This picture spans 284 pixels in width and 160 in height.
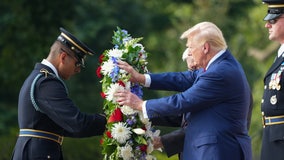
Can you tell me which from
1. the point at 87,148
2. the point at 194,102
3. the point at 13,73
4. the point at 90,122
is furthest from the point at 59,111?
the point at 13,73

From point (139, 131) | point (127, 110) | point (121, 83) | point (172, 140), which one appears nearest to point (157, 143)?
point (172, 140)

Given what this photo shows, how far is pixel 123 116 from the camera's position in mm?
7090

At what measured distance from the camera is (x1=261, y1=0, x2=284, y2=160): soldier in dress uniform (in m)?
7.16

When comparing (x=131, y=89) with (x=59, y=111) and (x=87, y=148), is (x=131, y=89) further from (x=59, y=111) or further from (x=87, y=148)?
(x=87, y=148)

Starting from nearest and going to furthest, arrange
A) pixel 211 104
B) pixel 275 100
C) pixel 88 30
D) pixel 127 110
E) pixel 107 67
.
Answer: pixel 211 104 < pixel 127 110 < pixel 107 67 < pixel 275 100 < pixel 88 30

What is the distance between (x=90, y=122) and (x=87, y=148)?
4.76 meters

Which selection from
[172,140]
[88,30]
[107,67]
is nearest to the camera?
[107,67]

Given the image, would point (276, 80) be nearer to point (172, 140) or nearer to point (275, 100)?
point (275, 100)

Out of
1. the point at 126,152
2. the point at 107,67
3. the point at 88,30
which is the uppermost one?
the point at 88,30

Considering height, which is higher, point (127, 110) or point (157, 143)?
point (127, 110)

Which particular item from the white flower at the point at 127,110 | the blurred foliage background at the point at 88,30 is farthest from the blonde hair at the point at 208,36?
the blurred foliage background at the point at 88,30

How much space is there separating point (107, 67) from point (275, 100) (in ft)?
5.05

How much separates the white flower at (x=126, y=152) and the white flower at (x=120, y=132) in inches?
2.2

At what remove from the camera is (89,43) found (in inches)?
855
